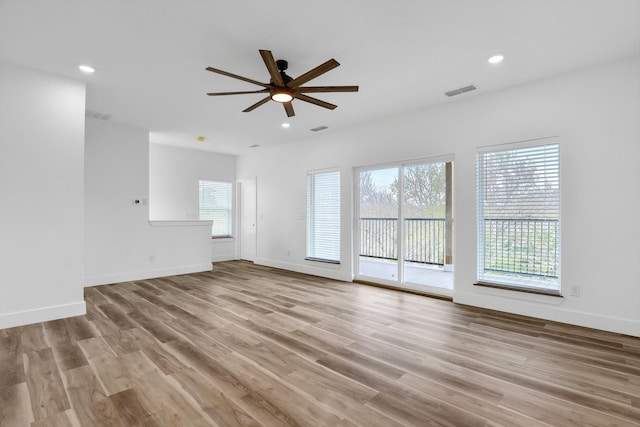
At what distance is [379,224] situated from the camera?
5379mm

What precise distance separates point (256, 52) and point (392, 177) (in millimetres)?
3014

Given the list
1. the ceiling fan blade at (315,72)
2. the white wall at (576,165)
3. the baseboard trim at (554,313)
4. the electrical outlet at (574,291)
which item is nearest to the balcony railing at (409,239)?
the white wall at (576,165)

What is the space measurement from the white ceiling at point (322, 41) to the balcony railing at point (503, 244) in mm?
1762

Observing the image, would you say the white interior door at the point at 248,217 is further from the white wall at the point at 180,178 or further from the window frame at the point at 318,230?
the window frame at the point at 318,230

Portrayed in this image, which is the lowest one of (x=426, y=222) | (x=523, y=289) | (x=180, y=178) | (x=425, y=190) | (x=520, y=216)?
(x=523, y=289)

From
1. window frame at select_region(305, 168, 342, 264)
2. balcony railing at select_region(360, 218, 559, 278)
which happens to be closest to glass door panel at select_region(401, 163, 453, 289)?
balcony railing at select_region(360, 218, 559, 278)

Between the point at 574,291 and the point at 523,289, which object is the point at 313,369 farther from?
the point at 574,291

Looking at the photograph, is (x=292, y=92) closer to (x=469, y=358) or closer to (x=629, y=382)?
(x=469, y=358)

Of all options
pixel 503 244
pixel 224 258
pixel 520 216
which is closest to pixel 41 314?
pixel 224 258

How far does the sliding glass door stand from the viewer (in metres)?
4.59

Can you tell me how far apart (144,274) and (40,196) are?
264 centimetres

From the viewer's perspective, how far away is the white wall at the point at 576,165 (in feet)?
10.4

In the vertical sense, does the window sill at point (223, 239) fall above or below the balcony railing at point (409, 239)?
below

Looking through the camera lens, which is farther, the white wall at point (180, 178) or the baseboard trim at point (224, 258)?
the baseboard trim at point (224, 258)
